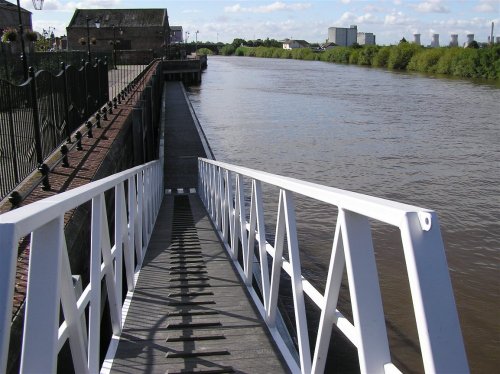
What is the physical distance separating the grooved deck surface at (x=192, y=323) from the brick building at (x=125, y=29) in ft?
225

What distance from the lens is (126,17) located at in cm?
7681

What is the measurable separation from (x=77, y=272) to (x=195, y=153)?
45.8 ft

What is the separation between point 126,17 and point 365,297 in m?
80.6

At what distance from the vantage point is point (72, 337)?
2293 millimetres

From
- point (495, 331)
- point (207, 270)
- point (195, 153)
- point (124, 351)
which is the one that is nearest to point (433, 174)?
point (195, 153)

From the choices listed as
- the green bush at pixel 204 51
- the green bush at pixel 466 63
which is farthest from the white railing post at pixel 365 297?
the green bush at pixel 204 51

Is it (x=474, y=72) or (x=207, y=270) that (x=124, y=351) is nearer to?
(x=207, y=270)

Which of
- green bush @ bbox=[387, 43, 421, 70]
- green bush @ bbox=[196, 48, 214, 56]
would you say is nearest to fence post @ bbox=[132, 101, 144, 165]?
green bush @ bbox=[387, 43, 421, 70]

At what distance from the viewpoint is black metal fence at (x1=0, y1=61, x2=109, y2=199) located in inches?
241

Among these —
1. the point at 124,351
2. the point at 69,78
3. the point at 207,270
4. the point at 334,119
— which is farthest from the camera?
the point at 334,119

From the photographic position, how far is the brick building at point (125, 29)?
72125 mm

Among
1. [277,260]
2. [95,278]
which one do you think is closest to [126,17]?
[277,260]

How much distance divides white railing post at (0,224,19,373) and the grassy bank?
54630 millimetres

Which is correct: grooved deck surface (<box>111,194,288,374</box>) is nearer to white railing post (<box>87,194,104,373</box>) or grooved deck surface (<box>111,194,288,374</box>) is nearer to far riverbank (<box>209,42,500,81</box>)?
white railing post (<box>87,194,104,373</box>)
